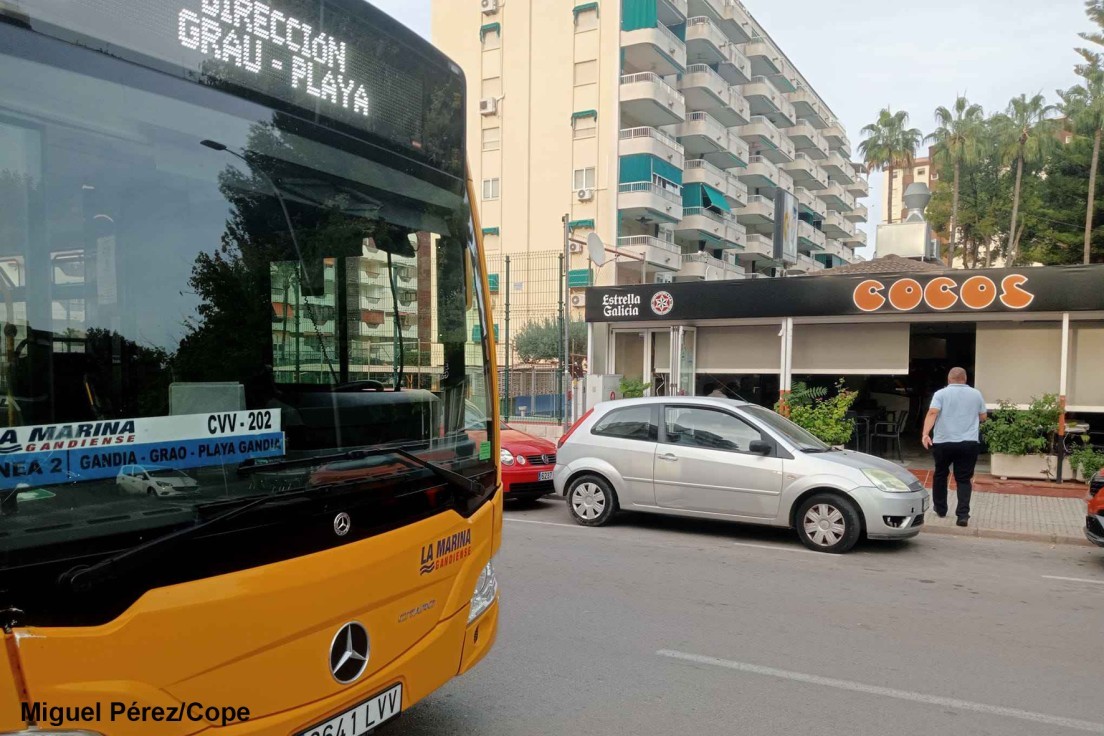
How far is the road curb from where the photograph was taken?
29.6 ft

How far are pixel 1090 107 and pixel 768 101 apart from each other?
19.8 metres

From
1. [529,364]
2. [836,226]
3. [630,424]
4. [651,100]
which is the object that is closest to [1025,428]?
[630,424]

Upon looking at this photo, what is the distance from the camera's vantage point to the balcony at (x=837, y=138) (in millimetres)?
68562

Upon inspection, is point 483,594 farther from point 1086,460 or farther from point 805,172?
point 805,172

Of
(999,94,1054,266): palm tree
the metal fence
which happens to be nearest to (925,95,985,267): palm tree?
(999,94,1054,266): palm tree

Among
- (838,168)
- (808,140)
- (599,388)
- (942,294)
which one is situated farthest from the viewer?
(838,168)

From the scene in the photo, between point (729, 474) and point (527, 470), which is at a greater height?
point (729, 474)

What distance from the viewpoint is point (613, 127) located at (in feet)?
130

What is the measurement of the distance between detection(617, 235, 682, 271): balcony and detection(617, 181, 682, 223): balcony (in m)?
1.27

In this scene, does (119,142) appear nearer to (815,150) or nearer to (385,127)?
(385,127)

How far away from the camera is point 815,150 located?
65750 millimetres

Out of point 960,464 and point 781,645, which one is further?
point 960,464

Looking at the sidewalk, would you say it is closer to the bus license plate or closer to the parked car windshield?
the parked car windshield

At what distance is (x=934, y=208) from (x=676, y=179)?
21.4 metres
